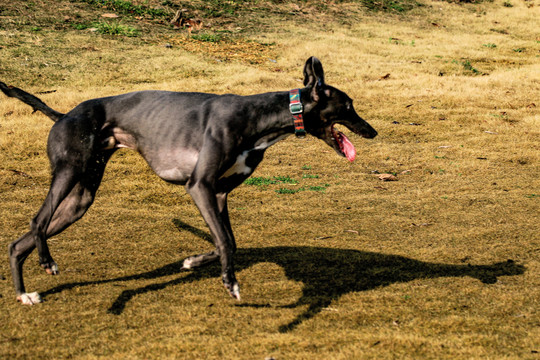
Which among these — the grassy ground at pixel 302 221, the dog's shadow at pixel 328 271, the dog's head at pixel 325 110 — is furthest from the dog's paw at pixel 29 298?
the dog's head at pixel 325 110

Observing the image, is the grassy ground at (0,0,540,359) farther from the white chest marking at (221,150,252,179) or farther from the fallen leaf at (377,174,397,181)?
the white chest marking at (221,150,252,179)

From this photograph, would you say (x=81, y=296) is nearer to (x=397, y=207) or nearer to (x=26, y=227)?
(x=26, y=227)

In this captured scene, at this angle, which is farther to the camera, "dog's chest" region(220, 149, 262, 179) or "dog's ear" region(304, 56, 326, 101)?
"dog's chest" region(220, 149, 262, 179)

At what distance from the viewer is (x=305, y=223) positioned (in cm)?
931

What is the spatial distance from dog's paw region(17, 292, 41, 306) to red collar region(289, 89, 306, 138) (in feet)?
10.8

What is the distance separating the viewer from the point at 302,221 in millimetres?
9422

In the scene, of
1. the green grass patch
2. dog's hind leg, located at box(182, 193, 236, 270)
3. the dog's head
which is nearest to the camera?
the dog's head

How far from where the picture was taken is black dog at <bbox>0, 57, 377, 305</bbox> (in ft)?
19.1

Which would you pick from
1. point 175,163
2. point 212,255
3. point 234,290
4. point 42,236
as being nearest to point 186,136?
point 175,163

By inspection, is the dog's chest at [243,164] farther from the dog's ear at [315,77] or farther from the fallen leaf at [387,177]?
the fallen leaf at [387,177]

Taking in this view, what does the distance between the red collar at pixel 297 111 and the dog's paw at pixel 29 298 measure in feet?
10.8

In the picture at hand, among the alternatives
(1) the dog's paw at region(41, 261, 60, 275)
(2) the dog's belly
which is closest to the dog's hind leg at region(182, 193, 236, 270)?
(2) the dog's belly

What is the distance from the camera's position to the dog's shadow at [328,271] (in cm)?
635

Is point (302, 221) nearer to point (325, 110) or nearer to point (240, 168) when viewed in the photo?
point (240, 168)
